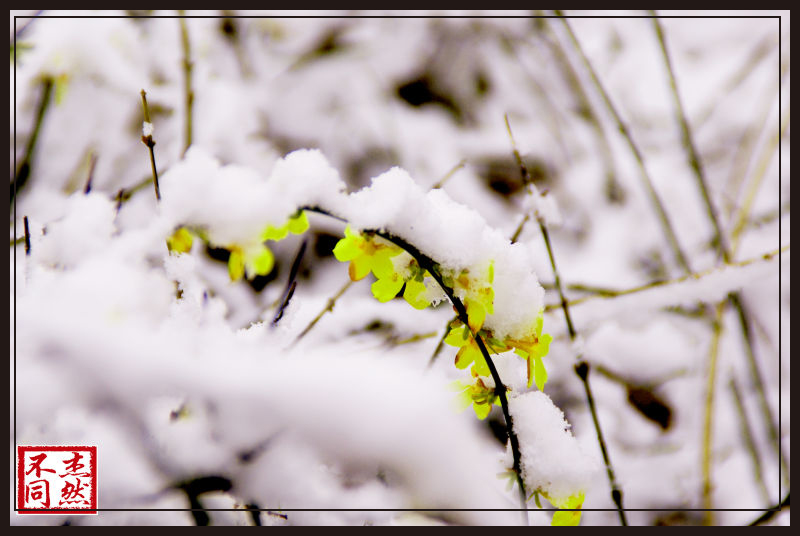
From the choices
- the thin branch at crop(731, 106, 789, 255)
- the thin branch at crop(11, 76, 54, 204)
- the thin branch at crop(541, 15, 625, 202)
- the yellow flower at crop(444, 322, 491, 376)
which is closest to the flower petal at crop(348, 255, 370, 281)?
the yellow flower at crop(444, 322, 491, 376)

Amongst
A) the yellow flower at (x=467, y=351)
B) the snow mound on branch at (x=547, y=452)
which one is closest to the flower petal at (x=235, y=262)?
the yellow flower at (x=467, y=351)

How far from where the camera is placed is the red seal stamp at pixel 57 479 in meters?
→ 0.69

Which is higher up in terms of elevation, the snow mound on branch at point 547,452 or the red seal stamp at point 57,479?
the red seal stamp at point 57,479

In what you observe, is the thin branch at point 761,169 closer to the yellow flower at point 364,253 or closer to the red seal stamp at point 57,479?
the yellow flower at point 364,253

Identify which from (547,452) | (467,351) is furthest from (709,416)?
(467,351)

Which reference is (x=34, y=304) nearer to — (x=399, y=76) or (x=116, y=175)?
(x=116, y=175)

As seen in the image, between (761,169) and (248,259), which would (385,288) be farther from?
(761,169)

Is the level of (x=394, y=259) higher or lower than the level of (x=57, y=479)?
higher

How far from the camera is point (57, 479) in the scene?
702mm

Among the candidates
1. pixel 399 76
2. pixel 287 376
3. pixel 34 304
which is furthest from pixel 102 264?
pixel 399 76

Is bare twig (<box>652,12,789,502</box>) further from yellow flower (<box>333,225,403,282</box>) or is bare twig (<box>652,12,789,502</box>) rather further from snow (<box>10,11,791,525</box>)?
yellow flower (<box>333,225,403,282</box>)

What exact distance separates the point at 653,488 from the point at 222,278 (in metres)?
1.48

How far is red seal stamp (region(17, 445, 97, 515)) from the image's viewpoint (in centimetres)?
69

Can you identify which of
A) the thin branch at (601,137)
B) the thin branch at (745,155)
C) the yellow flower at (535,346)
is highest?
the thin branch at (601,137)
